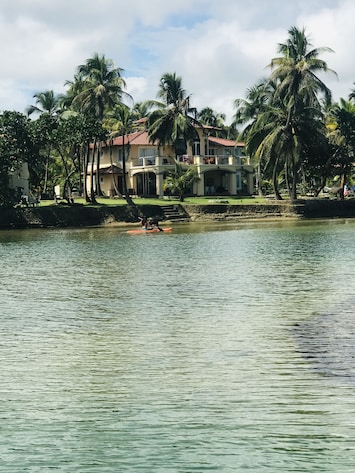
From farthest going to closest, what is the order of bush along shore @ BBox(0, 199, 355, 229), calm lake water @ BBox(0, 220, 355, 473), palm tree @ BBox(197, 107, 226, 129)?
palm tree @ BBox(197, 107, 226, 129), bush along shore @ BBox(0, 199, 355, 229), calm lake water @ BBox(0, 220, 355, 473)

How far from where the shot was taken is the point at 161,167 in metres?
59.4

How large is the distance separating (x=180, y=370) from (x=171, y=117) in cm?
4844

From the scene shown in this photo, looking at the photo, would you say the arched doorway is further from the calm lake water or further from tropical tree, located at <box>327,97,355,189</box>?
the calm lake water

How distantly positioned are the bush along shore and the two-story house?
33.6 ft

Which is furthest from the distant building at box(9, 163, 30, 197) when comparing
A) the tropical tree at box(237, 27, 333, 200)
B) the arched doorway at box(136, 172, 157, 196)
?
the tropical tree at box(237, 27, 333, 200)

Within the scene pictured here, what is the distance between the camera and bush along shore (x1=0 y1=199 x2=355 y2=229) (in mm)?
47000

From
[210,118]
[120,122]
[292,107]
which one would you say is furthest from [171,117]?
[210,118]

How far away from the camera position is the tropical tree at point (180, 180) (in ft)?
177

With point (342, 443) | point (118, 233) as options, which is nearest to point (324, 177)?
point (118, 233)

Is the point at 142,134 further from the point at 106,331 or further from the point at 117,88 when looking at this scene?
the point at 106,331

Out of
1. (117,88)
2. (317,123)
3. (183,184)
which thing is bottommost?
(183,184)

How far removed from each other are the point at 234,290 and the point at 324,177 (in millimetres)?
42329

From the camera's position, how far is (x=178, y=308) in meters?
15.0

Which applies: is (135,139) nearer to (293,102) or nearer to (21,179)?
(21,179)
